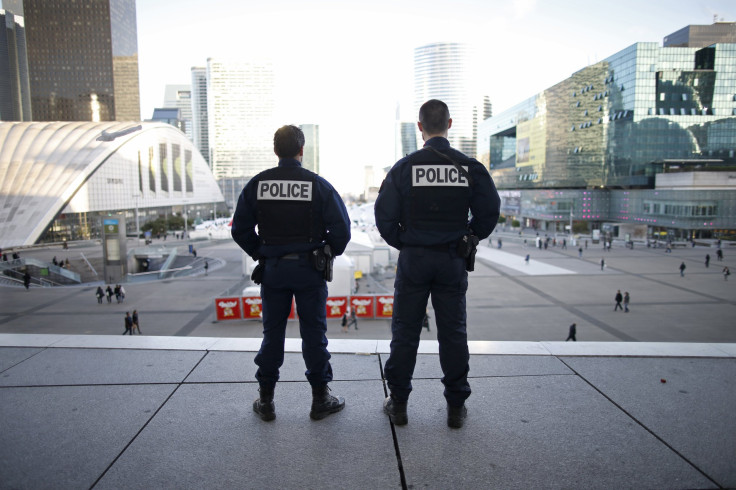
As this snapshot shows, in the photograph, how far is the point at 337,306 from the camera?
19.1m

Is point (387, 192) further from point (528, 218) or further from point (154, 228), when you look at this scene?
point (528, 218)

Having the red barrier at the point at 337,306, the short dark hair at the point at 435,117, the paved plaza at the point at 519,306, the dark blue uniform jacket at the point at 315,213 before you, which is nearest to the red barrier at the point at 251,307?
the paved plaza at the point at 519,306

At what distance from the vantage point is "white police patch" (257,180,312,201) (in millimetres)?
2951

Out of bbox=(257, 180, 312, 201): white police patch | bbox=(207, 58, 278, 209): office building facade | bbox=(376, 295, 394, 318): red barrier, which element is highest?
bbox=(207, 58, 278, 209): office building facade

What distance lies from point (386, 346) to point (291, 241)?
4.44 ft

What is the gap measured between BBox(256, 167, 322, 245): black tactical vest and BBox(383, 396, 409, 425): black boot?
1.19 metres

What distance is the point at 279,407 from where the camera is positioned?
9.02 feet

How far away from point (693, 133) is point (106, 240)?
73.2 meters

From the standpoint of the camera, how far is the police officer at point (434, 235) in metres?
2.74

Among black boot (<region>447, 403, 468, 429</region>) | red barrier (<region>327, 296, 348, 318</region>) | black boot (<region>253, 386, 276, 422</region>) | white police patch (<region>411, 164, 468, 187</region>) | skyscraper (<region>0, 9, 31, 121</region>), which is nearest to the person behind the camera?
black boot (<region>447, 403, 468, 429</region>)

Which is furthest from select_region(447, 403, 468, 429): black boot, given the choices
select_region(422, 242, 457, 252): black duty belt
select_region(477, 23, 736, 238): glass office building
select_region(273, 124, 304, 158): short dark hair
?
select_region(477, 23, 736, 238): glass office building

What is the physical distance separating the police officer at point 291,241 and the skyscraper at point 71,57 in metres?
146

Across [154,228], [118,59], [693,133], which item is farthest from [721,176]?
[118,59]

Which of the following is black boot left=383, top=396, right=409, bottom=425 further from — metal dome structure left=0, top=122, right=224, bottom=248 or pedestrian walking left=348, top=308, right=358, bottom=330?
metal dome structure left=0, top=122, right=224, bottom=248
